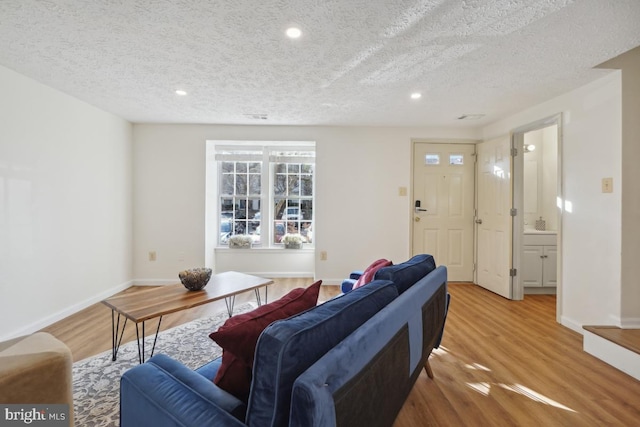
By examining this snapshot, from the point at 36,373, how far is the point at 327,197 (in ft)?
10.9

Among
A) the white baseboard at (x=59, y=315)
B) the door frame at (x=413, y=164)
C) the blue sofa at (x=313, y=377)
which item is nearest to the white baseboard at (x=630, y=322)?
the door frame at (x=413, y=164)

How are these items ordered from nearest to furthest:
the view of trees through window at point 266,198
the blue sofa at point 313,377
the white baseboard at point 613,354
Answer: the blue sofa at point 313,377
the white baseboard at point 613,354
the view of trees through window at point 266,198

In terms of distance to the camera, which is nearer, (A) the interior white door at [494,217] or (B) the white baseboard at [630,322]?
(B) the white baseboard at [630,322]

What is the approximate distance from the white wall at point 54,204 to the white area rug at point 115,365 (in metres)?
0.87

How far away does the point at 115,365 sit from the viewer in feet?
6.53

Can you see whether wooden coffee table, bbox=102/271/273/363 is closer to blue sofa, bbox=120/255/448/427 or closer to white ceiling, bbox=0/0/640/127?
blue sofa, bbox=120/255/448/427

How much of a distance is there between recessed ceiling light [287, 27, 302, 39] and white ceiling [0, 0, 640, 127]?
4 cm

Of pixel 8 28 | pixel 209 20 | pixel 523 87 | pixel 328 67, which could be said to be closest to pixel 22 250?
pixel 8 28

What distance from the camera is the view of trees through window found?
4.59 m

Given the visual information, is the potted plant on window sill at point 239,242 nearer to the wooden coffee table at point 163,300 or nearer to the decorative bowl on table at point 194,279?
the wooden coffee table at point 163,300

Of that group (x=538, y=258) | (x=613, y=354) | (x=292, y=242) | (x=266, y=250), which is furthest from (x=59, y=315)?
(x=538, y=258)

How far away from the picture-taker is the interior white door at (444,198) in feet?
13.6

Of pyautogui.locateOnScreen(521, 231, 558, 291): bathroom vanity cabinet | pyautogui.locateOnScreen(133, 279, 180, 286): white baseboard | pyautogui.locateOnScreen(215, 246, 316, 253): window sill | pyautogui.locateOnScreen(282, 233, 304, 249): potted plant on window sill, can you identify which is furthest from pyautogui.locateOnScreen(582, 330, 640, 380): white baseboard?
pyautogui.locateOnScreen(133, 279, 180, 286): white baseboard

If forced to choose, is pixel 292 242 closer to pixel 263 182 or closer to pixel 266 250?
pixel 266 250
